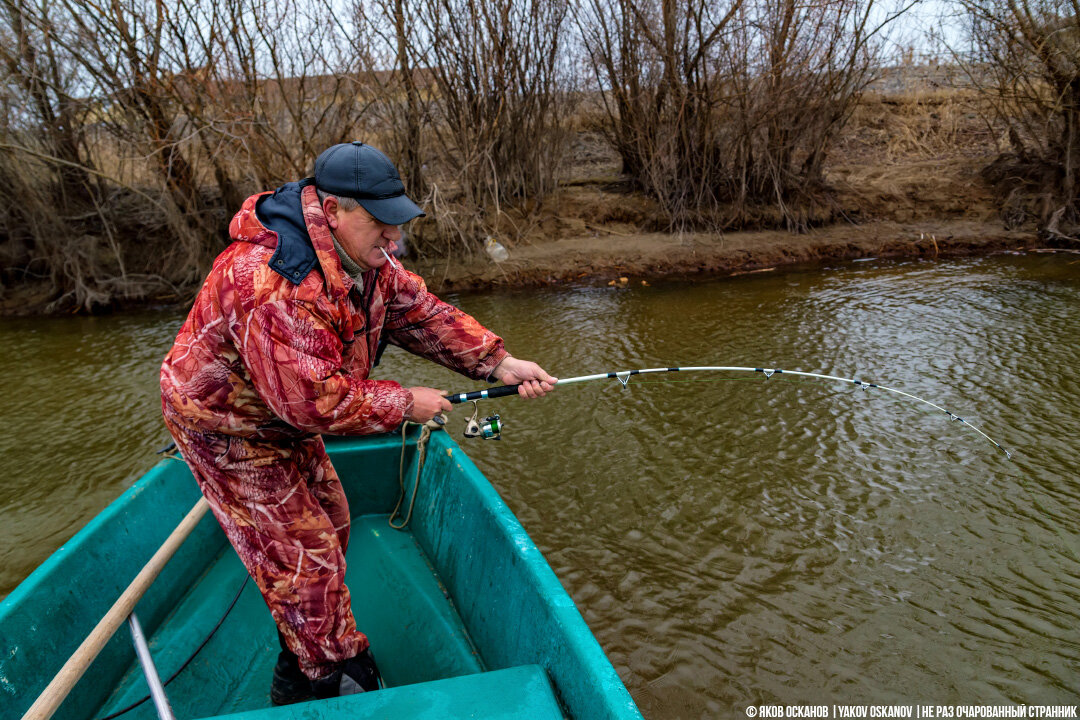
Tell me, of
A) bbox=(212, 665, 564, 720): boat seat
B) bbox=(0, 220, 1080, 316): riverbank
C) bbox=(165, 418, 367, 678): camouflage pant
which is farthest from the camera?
bbox=(0, 220, 1080, 316): riverbank

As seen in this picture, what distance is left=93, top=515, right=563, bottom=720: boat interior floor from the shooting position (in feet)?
6.24

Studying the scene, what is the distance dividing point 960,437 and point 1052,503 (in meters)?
0.79

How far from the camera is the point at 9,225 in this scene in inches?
390

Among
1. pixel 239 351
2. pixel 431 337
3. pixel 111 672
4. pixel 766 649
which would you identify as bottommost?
pixel 766 649

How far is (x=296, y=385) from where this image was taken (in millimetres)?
1840

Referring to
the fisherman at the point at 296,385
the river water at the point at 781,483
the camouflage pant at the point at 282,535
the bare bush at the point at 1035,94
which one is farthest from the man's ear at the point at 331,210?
the bare bush at the point at 1035,94

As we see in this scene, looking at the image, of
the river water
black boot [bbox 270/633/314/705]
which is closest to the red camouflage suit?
black boot [bbox 270/633/314/705]

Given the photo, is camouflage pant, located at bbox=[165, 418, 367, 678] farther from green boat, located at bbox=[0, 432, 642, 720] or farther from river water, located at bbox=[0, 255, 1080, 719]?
river water, located at bbox=[0, 255, 1080, 719]

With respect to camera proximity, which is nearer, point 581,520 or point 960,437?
point 581,520

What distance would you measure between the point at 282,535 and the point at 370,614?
0.97 meters

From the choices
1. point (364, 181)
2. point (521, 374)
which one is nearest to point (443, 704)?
point (521, 374)

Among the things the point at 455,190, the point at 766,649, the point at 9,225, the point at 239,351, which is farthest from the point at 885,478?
the point at 9,225

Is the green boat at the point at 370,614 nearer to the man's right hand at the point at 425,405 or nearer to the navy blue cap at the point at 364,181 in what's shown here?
the man's right hand at the point at 425,405

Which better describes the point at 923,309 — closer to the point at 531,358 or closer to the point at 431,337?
the point at 531,358
